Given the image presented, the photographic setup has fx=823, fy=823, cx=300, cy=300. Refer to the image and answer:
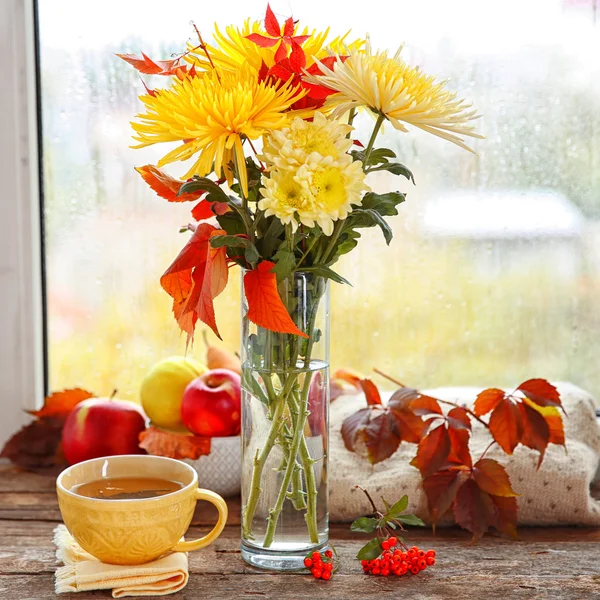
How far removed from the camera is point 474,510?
0.89 meters

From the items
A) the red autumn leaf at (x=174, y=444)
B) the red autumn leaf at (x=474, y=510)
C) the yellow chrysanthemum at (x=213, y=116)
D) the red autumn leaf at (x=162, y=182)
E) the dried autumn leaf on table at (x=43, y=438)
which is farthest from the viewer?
the dried autumn leaf on table at (x=43, y=438)

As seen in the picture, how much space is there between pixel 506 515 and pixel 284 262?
0.40 metres

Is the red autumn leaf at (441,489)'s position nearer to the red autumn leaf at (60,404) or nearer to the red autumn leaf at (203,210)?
the red autumn leaf at (203,210)

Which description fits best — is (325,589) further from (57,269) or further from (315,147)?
(57,269)

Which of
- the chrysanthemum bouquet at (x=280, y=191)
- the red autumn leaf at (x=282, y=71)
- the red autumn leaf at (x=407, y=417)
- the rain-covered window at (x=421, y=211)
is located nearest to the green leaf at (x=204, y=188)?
the chrysanthemum bouquet at (x=280, y=191)

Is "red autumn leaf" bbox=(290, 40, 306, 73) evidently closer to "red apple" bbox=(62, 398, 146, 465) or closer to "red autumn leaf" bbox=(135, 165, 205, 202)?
"red autumn leaf" bbox=(135, 165, 205, 202)

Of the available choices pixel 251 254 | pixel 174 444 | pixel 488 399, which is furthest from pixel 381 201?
pixel 174 444

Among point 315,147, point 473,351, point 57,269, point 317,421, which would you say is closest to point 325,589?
point 317,421

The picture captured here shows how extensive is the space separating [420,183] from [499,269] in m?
0.17

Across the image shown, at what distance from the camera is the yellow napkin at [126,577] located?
2.45 feet

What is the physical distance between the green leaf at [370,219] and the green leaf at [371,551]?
0.99 feet

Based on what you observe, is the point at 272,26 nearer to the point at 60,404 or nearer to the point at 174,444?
the point at 174,444

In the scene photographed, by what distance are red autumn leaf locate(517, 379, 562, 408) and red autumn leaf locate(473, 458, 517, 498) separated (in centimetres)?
9

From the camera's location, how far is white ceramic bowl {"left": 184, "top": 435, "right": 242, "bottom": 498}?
3.24 feet
